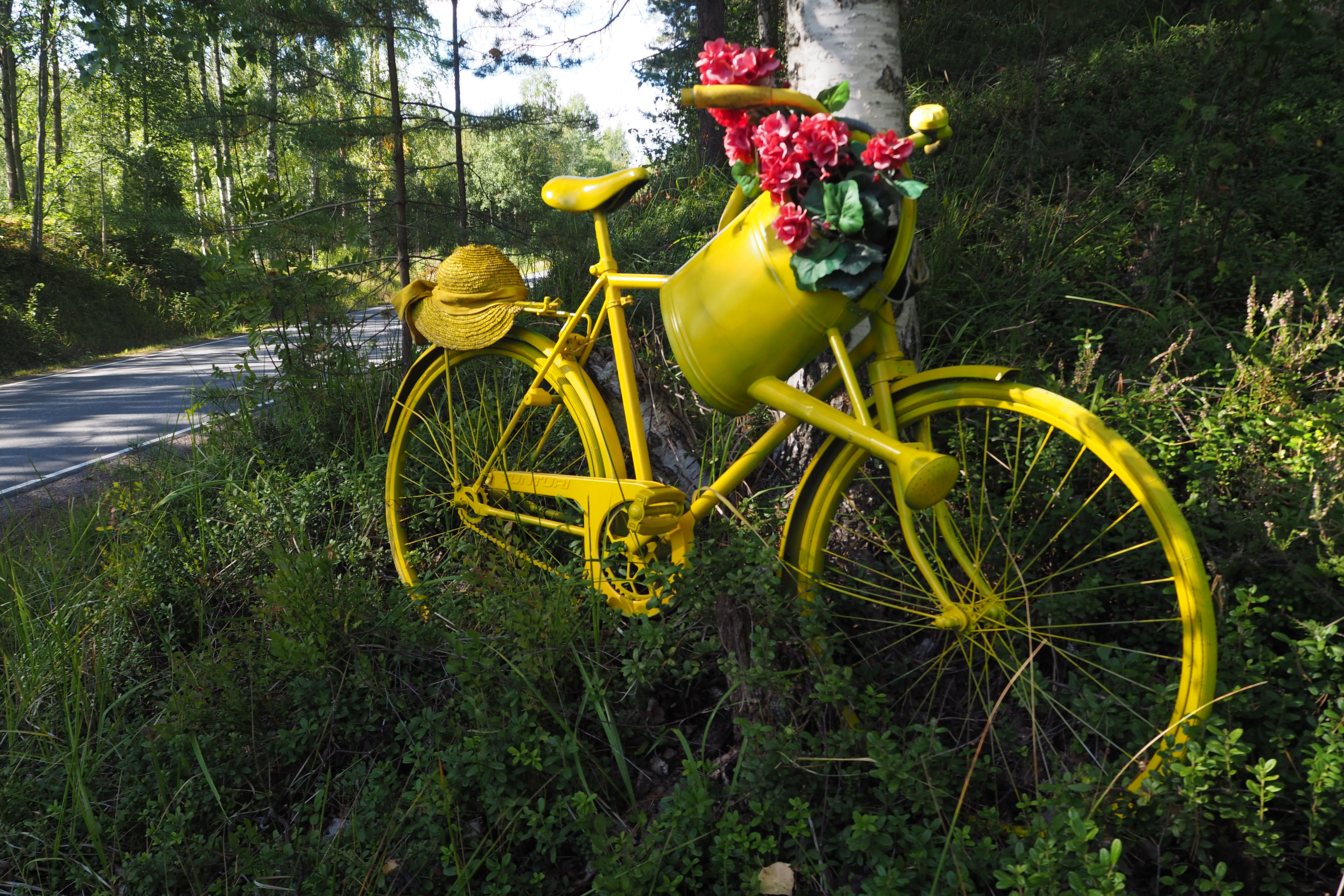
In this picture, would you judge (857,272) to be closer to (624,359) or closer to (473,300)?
(624,359)

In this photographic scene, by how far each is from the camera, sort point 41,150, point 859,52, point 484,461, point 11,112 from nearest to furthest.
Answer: point 859,52, point 484,461, point 41,150, point 11,112

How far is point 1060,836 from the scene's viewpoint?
1265 millimetres

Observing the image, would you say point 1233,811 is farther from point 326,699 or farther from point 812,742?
point 326,699

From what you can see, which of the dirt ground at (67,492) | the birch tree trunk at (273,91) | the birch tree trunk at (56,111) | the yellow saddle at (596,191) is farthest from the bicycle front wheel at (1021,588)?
the birch tree trunk at (56,111)

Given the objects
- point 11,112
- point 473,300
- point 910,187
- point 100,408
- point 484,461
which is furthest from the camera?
point 11,112

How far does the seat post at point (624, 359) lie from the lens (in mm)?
2107

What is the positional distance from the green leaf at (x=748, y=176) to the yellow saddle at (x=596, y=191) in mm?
376

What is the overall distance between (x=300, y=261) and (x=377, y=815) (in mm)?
2851

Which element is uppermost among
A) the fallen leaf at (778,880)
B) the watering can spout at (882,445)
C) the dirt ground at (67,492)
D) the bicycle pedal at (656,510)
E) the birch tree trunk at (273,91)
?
the birch tree trunk at (273,91)

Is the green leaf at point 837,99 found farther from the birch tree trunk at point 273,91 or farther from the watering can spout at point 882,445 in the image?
the birch tree trunk at point 273,91

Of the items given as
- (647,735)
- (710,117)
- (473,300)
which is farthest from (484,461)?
(710,117)

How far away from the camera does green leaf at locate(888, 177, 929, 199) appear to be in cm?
140

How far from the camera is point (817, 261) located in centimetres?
150

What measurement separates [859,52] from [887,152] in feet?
3.17
